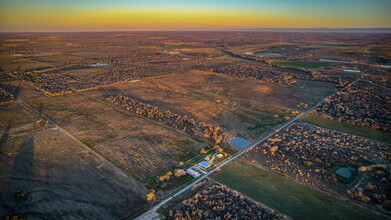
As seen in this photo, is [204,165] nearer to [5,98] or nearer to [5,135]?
[5,135]

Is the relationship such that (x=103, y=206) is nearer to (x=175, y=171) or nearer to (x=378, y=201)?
(x=175, y=171)

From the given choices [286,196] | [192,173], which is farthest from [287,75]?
[192,173]

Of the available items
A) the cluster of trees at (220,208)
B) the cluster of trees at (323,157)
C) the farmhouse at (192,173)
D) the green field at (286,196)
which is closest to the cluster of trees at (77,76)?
the farmhouse at (192,173)

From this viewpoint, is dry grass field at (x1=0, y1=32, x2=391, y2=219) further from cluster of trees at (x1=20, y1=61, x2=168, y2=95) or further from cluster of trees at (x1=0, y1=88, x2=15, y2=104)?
cluster of trees at (x1=0, y1=88, x2=15, y2=104)

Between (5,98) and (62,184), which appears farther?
(5,98)

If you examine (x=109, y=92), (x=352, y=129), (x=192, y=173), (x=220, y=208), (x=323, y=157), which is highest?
(x=109, y=92)

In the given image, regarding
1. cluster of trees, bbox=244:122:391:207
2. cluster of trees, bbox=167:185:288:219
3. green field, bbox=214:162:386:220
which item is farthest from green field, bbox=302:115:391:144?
cluster of trees, bbox=167:185:288:219

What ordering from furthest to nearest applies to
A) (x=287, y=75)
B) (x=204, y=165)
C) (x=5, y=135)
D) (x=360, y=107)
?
(x=287, y=75) < (x=360, y=107) < (x=5, y=135) < (x=204, y=165)
